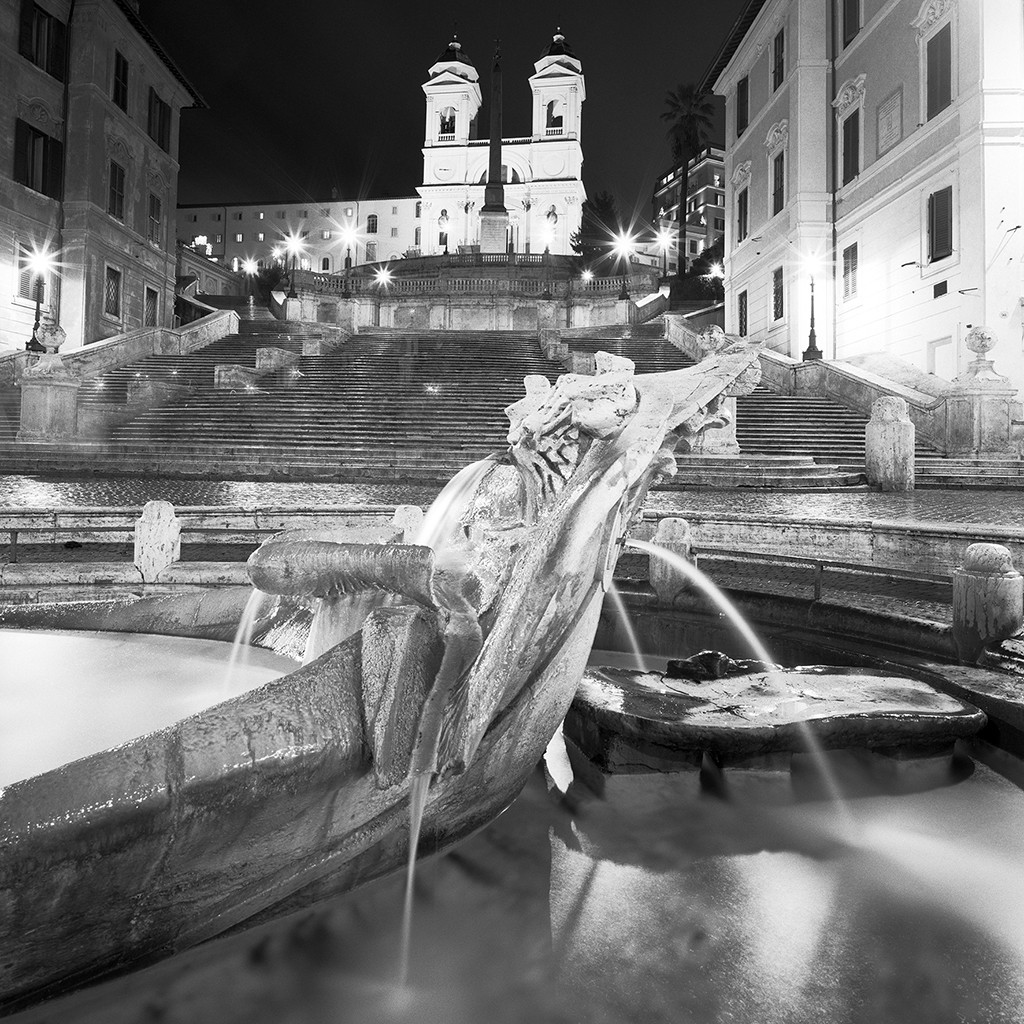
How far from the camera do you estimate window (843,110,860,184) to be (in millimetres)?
28078

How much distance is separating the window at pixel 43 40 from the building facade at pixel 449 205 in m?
51.8

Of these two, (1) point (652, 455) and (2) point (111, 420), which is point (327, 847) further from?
(2) point (111, 420)

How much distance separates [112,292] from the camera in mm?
34031

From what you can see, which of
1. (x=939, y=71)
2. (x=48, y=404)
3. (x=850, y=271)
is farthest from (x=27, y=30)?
(x=939, y=71)

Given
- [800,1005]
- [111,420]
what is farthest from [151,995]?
[111,420]

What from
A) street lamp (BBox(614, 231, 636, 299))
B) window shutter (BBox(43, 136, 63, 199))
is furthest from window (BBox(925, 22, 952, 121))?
window shutter (BBox(43, 136, 63, 199))

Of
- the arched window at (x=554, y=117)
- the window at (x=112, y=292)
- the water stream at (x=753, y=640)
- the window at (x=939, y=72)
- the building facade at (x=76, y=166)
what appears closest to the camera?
the water stream at (x=753, y=640)

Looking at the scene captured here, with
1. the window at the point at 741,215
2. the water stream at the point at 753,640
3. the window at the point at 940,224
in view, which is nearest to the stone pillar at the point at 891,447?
the water stream at the point at 753,640

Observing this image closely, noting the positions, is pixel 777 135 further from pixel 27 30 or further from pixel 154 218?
pixel 27 30

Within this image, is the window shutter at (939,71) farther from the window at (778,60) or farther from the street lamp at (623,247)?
the street lamp at (623,247)

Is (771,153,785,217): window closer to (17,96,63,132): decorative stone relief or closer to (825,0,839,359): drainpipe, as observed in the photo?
(825,0,839,359): drainpipe

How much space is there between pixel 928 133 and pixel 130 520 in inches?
1013

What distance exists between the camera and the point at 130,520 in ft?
26.4

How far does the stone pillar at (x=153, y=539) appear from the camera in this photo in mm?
6578
